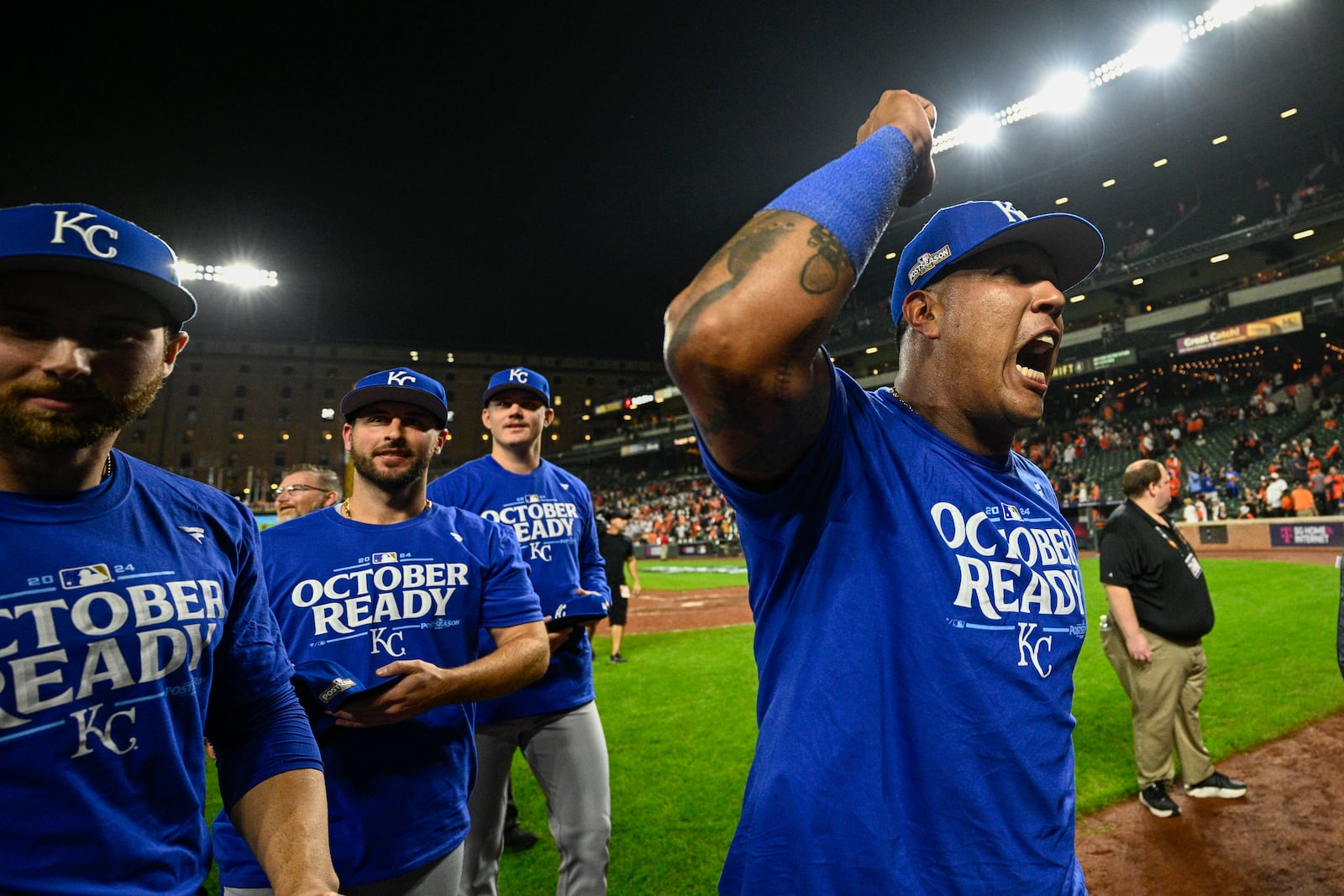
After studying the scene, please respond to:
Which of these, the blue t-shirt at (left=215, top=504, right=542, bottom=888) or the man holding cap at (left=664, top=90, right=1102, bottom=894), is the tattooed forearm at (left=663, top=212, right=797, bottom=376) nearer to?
the man holding cap at (left=664, top=90, right=1102, bottom=894)

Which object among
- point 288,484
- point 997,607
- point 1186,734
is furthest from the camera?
point 288,484

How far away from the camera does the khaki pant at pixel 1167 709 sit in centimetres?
517

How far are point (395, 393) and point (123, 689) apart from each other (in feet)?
6.34

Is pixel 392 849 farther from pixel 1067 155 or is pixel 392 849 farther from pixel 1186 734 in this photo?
pixel 1067 155

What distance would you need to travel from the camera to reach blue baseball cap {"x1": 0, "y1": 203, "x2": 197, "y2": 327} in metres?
1.52

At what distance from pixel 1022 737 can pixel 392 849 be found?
2.26 metres

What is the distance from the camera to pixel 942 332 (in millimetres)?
1773

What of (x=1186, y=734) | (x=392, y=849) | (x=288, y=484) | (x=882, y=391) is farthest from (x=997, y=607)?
(x=288, y=484)

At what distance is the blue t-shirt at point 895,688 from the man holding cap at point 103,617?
46.5 inches

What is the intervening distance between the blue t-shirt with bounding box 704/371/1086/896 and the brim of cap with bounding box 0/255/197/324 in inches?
56.0

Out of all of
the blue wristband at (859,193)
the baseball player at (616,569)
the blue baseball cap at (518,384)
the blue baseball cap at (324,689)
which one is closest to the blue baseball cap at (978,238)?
the blue wristband at (859,193)

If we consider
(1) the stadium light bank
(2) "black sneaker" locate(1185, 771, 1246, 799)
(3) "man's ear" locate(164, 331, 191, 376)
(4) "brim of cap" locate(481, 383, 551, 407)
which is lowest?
(2) "black sneaker" locate(1185, 771, 1246, 799)

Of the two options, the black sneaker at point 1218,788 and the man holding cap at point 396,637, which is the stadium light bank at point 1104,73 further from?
the man holding cap at point 396,637

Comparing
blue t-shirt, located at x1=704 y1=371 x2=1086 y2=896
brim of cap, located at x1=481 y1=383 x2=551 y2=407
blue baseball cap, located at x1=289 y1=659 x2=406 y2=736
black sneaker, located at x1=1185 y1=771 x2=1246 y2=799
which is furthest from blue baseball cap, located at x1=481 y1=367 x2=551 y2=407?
black sneaker, located at x1=1185 y1=771 x2=1246 y2=799
